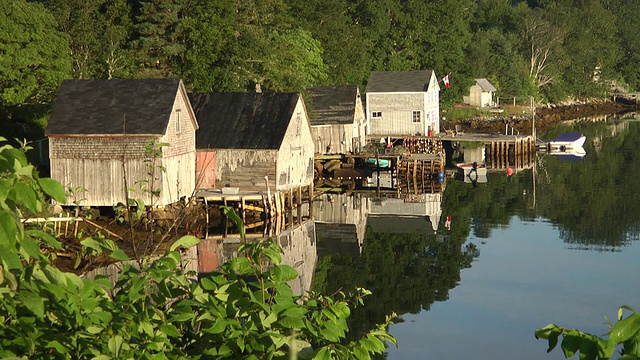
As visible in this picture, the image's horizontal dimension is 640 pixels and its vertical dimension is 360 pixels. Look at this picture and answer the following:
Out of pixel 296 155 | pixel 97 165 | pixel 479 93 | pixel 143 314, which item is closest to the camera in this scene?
pixel 143 314

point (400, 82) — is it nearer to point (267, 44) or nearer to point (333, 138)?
point (333, 138)

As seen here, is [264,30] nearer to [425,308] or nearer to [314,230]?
[314,230]

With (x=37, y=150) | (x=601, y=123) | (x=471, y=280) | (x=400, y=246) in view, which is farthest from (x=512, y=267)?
(x=601, y=123)

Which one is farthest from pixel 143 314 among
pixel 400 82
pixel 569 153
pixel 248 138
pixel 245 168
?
pixel 569 153

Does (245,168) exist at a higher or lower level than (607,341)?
higher

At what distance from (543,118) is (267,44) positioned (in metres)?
57.3

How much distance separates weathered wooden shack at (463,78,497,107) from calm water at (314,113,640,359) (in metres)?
44.9

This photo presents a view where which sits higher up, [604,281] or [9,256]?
[9,256]

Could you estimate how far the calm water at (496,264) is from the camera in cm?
2684

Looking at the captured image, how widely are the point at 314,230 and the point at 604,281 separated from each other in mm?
13238

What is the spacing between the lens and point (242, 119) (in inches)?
1775

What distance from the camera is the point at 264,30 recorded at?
6331 cm

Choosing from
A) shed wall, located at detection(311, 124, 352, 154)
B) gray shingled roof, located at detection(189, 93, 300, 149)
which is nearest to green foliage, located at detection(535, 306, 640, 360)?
gray shingled roof, located at detection(189, 93, 300, 149)

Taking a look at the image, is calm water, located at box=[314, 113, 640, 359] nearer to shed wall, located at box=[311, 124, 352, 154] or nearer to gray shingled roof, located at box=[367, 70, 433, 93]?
shed wall, located at box=[311, 124, 352, 154]
